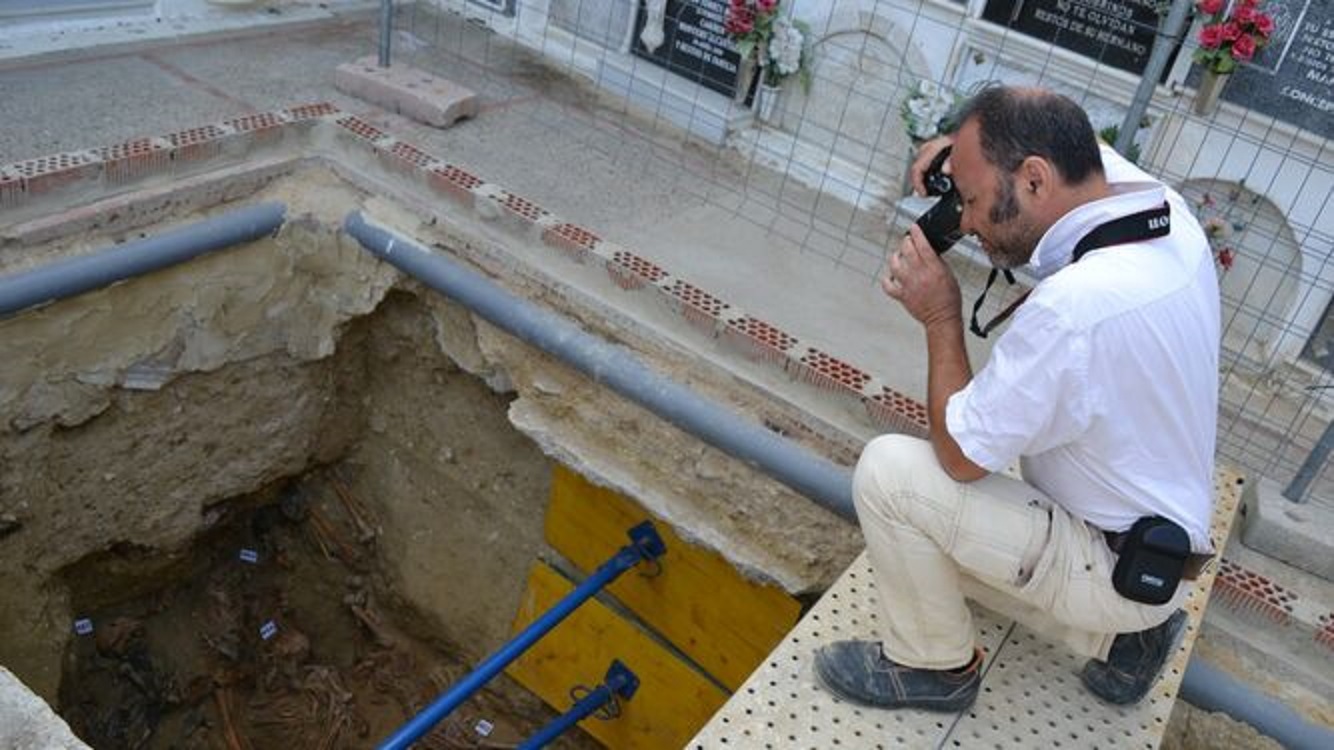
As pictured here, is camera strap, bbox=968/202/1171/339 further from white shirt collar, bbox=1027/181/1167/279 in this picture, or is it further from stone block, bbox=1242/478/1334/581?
stone block, bbox=1242/478/1334/581

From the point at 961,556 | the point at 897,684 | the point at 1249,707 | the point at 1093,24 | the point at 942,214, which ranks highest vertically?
the point at 1093,24

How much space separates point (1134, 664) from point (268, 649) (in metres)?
4.13

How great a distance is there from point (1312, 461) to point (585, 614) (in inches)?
106

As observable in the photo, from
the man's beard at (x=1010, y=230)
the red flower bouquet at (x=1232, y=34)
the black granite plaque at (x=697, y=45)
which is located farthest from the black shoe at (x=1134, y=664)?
the black granite plaque at (x=697, y=45)

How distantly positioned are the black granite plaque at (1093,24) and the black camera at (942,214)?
2677 mm

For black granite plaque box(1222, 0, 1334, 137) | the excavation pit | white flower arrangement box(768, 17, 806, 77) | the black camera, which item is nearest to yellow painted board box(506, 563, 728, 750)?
the excavation pit

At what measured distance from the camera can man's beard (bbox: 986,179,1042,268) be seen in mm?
2297

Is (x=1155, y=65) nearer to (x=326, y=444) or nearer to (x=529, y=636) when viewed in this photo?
(x=529, y=636)

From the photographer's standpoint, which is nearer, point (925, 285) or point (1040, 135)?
point (1040, 135)

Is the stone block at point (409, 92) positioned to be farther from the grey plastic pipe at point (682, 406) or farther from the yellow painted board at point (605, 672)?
the yellow painted board at point (605, 672)

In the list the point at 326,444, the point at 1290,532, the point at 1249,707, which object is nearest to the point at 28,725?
the point at 1249,707

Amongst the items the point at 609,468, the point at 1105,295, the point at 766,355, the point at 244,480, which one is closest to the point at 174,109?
the point at 244,480

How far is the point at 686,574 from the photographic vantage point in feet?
13.7

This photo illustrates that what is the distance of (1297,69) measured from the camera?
458 cm
